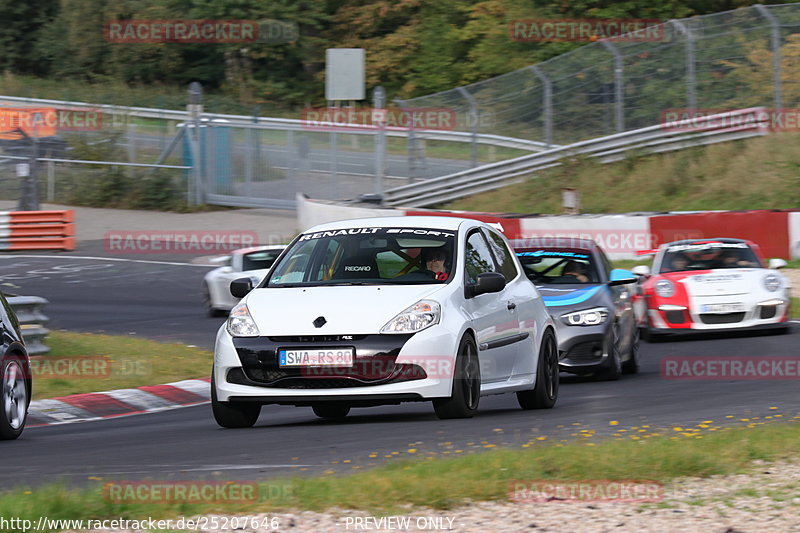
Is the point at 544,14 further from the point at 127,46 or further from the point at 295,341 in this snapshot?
the point at 295,341

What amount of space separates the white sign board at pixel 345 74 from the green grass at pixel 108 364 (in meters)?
18.2

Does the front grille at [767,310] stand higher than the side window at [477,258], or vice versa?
the side window at [477,258]

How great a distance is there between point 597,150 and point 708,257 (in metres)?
15.3

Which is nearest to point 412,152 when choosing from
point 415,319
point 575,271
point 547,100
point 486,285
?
point 547,100

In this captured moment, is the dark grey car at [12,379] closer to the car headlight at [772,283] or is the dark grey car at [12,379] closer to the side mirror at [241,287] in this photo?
the side mirror at [241,287]

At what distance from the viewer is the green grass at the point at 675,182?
95.2 ft

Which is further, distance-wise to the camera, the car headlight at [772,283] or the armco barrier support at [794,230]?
the armco barrier support at [794,230]

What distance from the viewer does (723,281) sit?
1575 cm

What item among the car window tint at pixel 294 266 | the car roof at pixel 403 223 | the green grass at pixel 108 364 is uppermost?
the car roof at pixel 403 223

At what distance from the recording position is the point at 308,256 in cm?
954

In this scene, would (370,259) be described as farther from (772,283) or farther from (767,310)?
(772,283)

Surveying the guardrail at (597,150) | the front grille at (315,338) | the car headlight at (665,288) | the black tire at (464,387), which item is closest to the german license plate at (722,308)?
the car headlight at (665,288)

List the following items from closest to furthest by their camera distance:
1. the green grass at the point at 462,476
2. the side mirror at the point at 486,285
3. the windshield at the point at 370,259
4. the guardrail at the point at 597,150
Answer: the green grass at the point at 462,476 → the side mirror at the point at 486,285 → the windshield at the point at 370,259 → the guardrail at the point at 597,150

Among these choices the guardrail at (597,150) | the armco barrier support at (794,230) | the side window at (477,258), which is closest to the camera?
the side window at (477,258)
